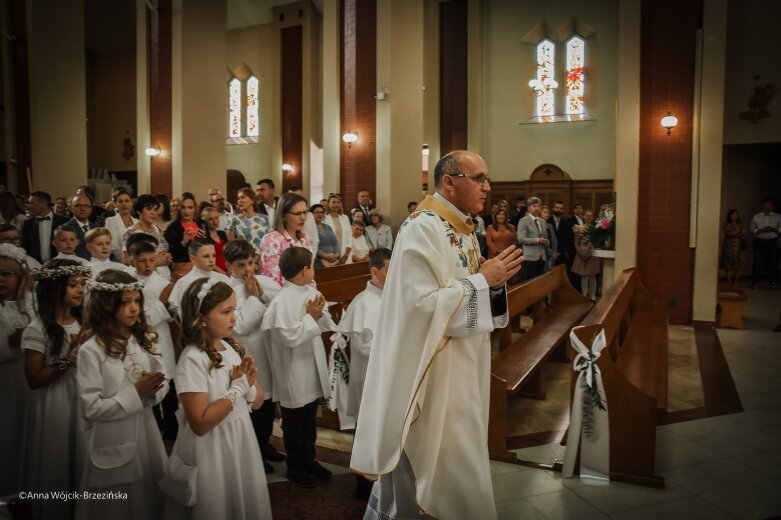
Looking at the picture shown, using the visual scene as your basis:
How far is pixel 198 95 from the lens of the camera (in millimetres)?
12430

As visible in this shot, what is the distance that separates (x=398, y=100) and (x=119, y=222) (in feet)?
17.4

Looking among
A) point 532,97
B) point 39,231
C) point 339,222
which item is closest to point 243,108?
point 532,97

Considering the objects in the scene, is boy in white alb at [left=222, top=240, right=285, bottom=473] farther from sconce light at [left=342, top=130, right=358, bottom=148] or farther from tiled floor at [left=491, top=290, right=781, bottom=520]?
sconce light at [left=342, top=130, right=358, bottom=148]

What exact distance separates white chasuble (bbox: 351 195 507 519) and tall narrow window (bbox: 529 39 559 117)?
50.6 ft

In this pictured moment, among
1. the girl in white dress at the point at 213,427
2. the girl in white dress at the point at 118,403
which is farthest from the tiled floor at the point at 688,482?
the girl in white dress at the point at 118,403

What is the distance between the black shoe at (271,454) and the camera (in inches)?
154

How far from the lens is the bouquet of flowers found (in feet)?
32.1

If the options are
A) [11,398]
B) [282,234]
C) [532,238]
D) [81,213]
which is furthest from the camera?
[532,238]

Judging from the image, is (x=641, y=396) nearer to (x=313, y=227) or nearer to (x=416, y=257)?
(x=416, y=257)

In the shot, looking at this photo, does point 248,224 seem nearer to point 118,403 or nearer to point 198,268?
point 198,268

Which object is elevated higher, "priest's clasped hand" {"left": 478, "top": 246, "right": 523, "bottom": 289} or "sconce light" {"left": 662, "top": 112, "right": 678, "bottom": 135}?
"sconce light" {"left": 662, "top": 112, "right": 678, "bottom": 135}

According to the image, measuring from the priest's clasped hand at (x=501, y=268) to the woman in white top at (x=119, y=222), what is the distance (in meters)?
4.59

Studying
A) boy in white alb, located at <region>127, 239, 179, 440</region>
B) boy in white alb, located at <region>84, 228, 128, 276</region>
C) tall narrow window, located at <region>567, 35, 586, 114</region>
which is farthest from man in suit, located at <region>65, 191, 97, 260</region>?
tall narrow window, located at <region>567, 35, 586, 114</region>

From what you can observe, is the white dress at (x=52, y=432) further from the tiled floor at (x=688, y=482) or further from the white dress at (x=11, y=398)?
the tiled floor at (x=688, y=482)
